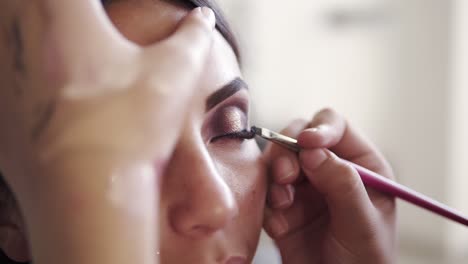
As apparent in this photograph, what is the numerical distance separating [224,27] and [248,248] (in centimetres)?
24

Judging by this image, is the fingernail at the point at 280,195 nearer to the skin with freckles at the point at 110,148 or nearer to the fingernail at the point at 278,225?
the fingernail at the point at 278,225

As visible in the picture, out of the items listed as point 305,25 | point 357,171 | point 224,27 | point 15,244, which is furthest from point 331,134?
point 305,25

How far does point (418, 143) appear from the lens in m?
1.68

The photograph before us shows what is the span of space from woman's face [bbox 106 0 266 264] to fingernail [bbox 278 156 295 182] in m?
0.03

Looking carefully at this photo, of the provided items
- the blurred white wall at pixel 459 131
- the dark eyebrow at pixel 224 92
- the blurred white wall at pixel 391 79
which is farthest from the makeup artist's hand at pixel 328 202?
the blurred white wall at pixel 459 131

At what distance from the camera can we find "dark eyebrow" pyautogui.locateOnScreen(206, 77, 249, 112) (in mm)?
525

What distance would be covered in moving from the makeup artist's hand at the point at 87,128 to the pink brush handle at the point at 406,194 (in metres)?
0.36

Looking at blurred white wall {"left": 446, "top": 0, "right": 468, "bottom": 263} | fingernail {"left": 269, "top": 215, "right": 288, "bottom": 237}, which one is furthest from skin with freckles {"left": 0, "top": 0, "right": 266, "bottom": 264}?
blurred white wall {"left": 446, "top": 0, "right": 468, "bottom": 263}

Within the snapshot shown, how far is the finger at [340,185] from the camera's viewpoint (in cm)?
62

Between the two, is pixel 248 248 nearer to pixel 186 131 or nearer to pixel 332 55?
pixel 186 131

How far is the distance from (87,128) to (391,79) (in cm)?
148

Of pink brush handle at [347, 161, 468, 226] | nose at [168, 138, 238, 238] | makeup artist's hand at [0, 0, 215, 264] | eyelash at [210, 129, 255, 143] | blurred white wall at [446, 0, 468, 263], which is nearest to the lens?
makeup artist's hand at [0, 0, 215, 264]

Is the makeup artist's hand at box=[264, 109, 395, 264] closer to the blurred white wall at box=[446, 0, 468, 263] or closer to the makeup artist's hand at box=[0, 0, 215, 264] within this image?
the makeup artist's hand at box=[0, 0, 215, 264]

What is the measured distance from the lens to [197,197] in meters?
0.46
